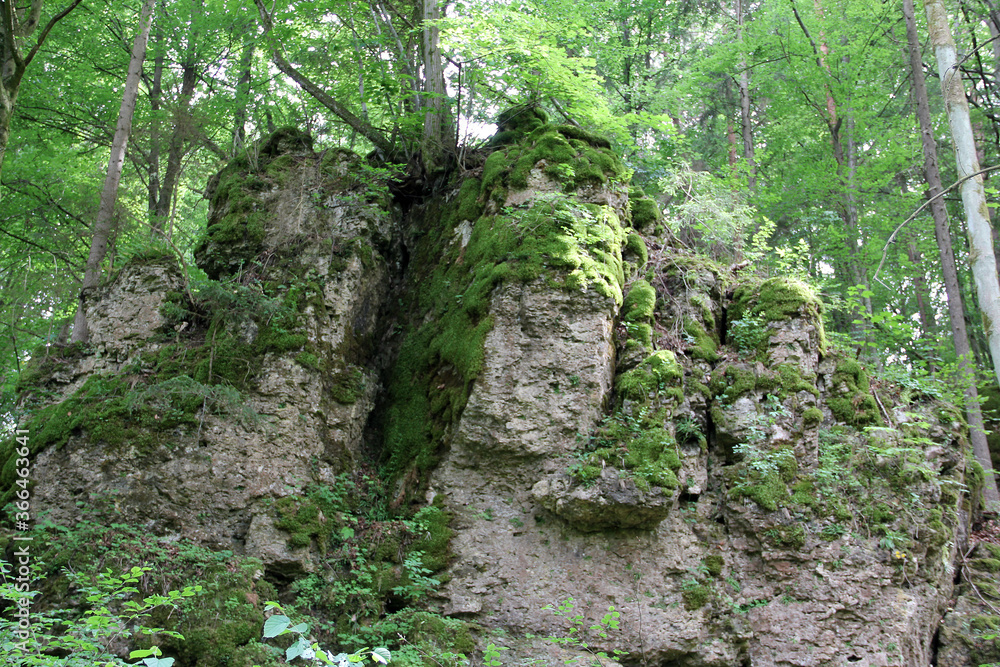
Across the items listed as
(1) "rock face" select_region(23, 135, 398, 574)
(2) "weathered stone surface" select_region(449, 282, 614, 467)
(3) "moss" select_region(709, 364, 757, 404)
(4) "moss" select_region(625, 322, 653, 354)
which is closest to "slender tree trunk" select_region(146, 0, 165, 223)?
(1) "rock face" select_region(23, 135, 398, 574)

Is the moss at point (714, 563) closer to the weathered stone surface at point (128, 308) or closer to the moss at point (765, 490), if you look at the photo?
the moss at point (765, 490)

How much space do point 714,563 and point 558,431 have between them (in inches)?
83.0

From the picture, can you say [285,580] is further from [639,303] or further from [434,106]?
[434,106]

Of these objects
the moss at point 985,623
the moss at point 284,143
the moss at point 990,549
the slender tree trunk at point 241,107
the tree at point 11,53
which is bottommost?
the moss at point 985,623

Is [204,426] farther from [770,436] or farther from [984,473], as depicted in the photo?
[984,473]

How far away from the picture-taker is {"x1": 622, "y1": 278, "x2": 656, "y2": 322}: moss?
24.3 ft

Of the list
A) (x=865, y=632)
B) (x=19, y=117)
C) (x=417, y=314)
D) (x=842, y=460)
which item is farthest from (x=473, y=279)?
(x=19, y=117)

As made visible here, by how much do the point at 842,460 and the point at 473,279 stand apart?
473cm

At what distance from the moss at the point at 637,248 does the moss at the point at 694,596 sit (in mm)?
4043

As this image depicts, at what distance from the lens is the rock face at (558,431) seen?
6141 millimetres

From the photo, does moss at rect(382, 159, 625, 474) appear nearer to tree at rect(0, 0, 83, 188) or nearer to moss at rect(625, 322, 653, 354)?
moss at rect(625, 322, 653, 354)

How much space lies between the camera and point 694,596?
617 cm

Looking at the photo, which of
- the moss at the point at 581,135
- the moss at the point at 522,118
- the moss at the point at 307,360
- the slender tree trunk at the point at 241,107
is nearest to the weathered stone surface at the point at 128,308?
the moss at the point at 307,360

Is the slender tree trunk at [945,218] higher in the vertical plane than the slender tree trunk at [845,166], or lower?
lower
